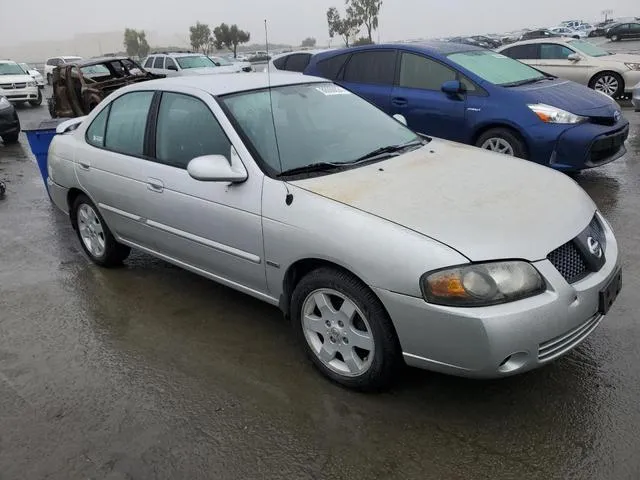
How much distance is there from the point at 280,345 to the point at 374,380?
0.86 m

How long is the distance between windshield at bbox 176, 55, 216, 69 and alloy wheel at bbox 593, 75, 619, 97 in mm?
12576

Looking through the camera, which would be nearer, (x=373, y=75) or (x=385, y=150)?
(x=385, y=150)

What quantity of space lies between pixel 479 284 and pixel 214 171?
5.09 feet

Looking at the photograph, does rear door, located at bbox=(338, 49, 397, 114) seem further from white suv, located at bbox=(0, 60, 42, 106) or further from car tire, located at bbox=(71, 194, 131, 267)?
white suv, located at bbox=(0, 60, 42, 106)

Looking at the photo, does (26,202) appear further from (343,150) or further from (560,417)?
(560,417)

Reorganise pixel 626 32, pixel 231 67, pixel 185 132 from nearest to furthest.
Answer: pixel 185 132 < pixel 231 67 < pixel 626 32

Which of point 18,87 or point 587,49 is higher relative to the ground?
point 587,49

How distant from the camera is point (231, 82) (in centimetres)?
395

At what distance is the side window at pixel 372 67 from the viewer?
7273mm

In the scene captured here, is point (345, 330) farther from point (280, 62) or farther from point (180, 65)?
point (180, 65)

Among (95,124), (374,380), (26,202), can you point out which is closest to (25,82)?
(26,202)

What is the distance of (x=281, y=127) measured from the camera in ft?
11.8

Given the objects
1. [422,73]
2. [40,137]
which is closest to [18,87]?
[40,137]

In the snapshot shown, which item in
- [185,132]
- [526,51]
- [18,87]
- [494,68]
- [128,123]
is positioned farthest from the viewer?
[18,87]
